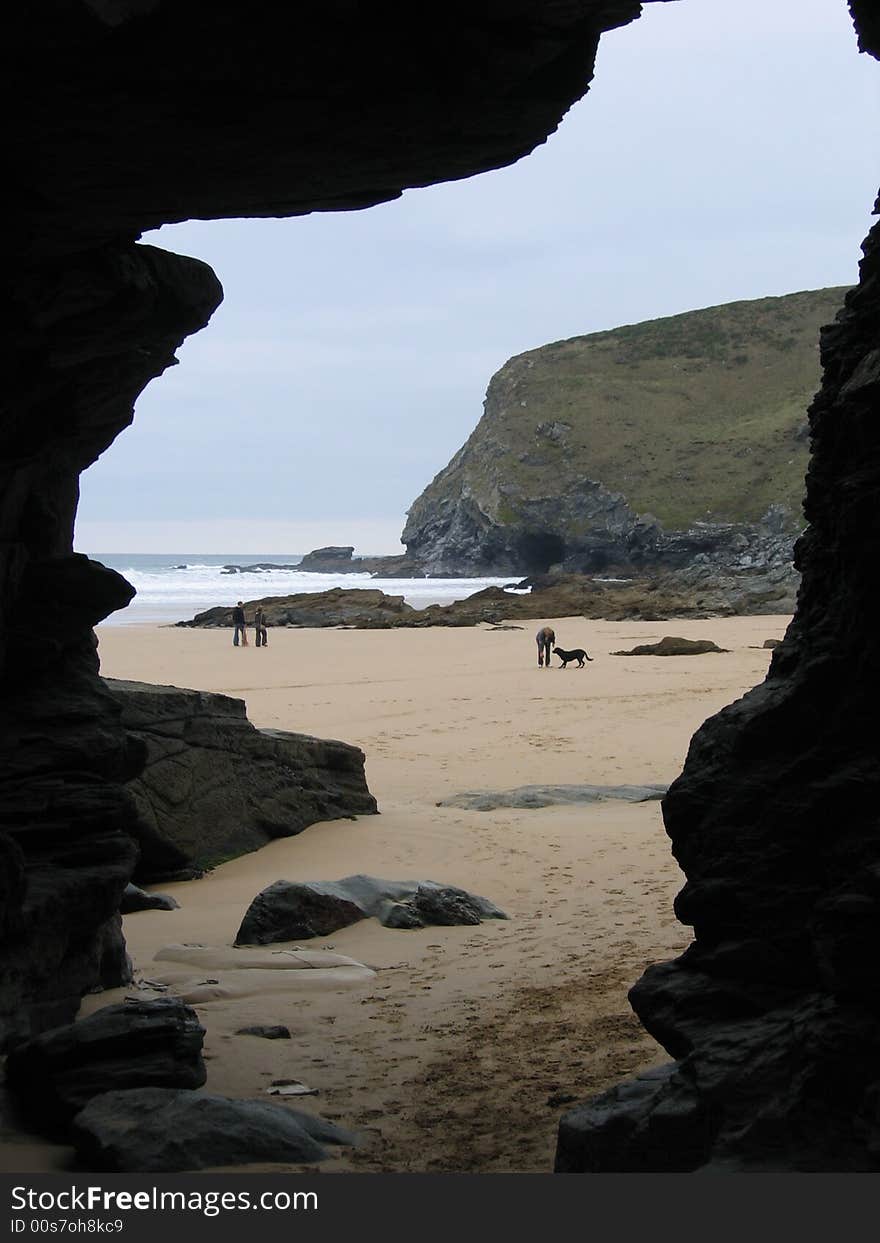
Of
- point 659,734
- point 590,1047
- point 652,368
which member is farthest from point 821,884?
point 652,368

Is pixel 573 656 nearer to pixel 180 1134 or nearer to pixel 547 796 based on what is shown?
pixel 547 796

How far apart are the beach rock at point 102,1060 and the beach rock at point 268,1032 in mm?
1207

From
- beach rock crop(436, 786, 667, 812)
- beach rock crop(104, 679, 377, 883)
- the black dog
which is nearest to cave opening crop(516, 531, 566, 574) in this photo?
the black dog

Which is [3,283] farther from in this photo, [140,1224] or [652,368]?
[652,368]

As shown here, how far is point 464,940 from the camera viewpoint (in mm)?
9734

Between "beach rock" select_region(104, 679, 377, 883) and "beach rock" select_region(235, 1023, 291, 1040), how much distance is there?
4.31 metres

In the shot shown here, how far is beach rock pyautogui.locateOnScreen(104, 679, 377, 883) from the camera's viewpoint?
38.6 feet

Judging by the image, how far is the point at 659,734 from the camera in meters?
19.1

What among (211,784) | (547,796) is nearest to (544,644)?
(547,796)

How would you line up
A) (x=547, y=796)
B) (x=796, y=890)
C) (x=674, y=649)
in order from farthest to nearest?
(x=674, y=649), (x=547, y=796), (x=796, y=890)

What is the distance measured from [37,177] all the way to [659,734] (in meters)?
14.5

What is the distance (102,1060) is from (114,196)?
4.24m

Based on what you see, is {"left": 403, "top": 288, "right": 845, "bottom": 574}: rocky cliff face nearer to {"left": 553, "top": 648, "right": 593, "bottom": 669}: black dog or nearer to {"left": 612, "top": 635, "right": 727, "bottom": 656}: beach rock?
{"left": 612, "top": 635, "right": 727, "bottom": 656}: beach rock

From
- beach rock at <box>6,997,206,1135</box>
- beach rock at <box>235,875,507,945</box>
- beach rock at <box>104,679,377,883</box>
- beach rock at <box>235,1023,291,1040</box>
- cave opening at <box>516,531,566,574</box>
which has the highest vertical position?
cave opening at <box>516,531,566,574</box>
